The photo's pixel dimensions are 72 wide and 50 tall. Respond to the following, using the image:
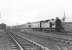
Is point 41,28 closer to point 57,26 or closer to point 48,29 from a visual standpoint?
point 48,29

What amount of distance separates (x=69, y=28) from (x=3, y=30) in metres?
23.7

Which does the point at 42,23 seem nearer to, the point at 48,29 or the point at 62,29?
the point at 48,29

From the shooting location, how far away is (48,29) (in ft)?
149

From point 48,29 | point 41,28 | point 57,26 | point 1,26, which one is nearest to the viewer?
point 57,26

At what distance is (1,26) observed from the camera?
54.1 meters

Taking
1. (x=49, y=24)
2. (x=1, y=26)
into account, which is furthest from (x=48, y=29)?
(x=1, y=26)

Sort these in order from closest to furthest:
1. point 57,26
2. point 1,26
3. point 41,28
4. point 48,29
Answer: point 57,26, point 48,29, point 41,28, point 1,26

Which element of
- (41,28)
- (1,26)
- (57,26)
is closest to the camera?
(57,26)

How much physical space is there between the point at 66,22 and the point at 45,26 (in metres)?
6.69

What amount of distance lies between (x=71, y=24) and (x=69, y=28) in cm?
175

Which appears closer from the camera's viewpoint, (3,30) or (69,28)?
(69,28)

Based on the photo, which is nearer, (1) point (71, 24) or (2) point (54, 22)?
(2) point (54, 22)

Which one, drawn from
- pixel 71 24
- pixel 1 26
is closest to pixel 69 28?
pixel 71 24

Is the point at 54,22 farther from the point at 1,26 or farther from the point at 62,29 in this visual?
→ the point at 1,26
